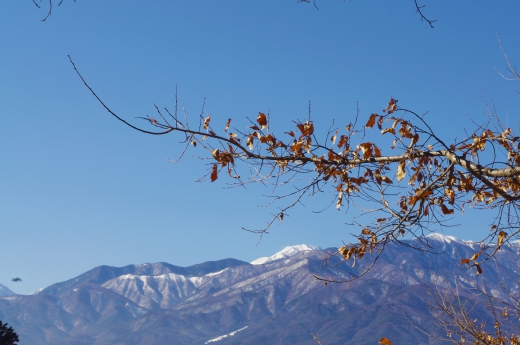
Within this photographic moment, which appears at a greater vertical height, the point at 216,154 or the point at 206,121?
the point at 206,121

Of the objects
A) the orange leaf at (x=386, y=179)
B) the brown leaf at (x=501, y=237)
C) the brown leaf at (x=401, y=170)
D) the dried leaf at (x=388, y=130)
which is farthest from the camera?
the brown leaf at (x=501, y=237)

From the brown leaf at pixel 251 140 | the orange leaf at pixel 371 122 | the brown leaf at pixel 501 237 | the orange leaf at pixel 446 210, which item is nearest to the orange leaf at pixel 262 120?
the brown leaf at pixel 251 140

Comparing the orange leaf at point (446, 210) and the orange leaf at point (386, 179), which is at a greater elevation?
the orange leaf at point (386, 179)

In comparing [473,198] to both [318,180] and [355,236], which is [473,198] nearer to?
[355,236]

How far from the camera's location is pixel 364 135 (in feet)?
15.5

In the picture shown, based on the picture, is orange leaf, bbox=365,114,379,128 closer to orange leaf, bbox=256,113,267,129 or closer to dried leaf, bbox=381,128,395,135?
dried leaf, bbox=381,128,395,135

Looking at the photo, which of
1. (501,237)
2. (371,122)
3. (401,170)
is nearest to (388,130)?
(371,122)

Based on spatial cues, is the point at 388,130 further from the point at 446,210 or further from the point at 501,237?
the point at 501,237

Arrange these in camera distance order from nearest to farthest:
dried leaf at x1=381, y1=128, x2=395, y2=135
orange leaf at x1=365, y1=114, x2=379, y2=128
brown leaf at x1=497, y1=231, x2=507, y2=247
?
dried leaf at x1=381, y1=128, x2=395, y2=135 → orange leaf at x1=365, y1=114, x2=379, y2=128 → brown leaf at x1=497, y1=231, x2=507, y2=247

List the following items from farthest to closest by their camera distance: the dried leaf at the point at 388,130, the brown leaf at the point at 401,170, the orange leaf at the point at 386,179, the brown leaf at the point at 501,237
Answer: the brown leaf at the point at 501,237, the orange leaf at the point at 386,179, the dried leaf at the point at 388,130, the brown leaf at the point at 401,170

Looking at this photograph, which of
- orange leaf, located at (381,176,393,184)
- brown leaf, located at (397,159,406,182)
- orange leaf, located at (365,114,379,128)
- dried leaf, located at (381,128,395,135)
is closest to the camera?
brown leaf, located at (397,159,406,182)

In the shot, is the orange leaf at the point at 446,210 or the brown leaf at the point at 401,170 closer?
the brown leaf at the point at 401,170

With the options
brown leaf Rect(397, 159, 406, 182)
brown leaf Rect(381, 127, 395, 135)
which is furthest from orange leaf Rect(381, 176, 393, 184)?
brown leaf Rect(381, 127, 395, 135)

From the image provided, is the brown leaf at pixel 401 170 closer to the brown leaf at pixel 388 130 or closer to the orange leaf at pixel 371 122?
the brown leaf at pixel 388 130
